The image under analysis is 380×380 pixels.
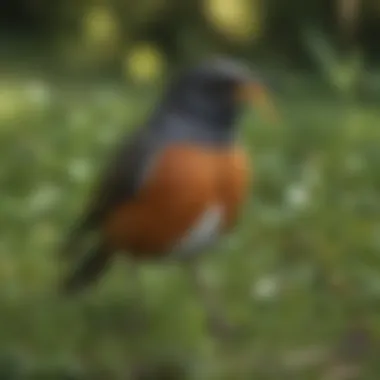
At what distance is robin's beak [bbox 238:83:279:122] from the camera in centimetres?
76

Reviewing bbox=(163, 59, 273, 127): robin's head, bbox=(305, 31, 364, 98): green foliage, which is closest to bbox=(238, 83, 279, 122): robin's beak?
bbox=(163, 59, 273, 127): robin's head

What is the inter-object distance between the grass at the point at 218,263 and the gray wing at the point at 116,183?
2 centimetres

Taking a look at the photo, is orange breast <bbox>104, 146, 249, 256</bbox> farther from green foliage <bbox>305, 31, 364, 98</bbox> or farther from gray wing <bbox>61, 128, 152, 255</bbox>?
green foliage <bbox>305, 31, 364, 98</bbox>

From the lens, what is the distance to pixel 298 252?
842mm

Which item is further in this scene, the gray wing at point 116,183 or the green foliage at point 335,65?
the green foliage at point 335,65

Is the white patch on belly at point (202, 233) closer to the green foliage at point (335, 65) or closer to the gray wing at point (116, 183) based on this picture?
the gray wing at point (116, 183)

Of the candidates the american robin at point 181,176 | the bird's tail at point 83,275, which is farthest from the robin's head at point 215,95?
the bird's tail at point 83,275

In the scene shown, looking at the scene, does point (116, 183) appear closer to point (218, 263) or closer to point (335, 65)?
point (218, 263)

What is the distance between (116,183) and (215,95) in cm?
10

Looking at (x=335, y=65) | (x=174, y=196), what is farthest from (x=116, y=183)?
(x=335, y=65)

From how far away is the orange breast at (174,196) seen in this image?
750 mm

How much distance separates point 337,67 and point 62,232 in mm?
318

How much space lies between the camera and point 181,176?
0.75 meters

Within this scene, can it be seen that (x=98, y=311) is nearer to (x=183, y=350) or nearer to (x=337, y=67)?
(x=183, y=350)
